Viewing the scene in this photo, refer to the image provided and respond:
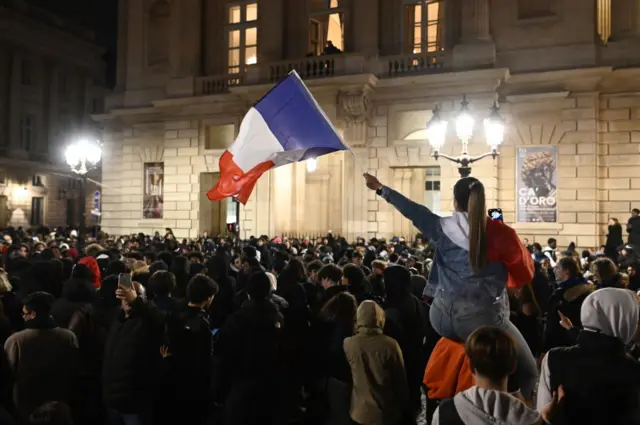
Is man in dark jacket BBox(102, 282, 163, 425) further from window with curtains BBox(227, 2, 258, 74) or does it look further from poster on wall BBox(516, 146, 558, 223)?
window with curtains BBox(227, 2, 258, 74)

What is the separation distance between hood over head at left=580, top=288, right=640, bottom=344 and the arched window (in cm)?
2834

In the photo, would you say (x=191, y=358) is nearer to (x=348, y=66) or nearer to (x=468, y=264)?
(x=468, y=264)

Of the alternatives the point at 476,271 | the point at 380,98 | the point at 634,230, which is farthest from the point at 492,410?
the point at 380,98

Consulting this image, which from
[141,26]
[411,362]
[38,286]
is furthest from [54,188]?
[411,362]

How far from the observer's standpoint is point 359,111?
2314cm

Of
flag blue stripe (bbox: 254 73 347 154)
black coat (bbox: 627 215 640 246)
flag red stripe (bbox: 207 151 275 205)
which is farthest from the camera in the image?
black coat (bbox: 627 215 640 246)

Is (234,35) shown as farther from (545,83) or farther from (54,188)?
(54,188)

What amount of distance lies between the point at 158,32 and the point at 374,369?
1104 inches

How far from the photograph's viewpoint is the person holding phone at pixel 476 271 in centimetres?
400

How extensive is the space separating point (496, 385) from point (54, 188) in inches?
2117

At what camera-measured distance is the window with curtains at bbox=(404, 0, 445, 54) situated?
24.6 meters

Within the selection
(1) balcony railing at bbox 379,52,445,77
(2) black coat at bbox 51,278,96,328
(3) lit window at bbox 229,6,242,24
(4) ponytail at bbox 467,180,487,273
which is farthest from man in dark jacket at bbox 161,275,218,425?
(3) lit window at bbox 229,6,242,24

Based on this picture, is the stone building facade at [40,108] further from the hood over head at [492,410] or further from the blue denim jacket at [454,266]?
the hood over head at [492,410]

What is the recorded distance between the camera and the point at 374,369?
4973 millimetres
